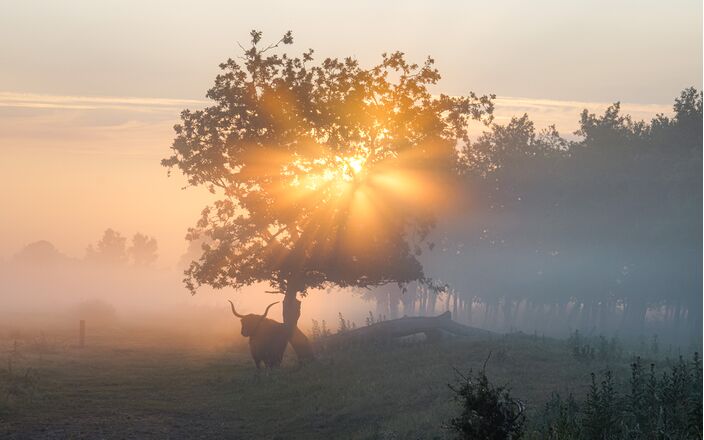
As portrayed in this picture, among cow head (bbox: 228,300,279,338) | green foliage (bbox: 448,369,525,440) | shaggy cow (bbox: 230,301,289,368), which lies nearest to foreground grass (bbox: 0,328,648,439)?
shaggy cow (bbox: 230,301,289,368)

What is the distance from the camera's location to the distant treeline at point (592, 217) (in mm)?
65000

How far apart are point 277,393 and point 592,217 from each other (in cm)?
5103

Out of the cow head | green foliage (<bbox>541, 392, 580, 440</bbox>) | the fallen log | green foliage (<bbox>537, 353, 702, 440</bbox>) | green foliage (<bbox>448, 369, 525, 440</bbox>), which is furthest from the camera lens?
the fallen log

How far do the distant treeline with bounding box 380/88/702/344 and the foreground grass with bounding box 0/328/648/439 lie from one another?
37.9 metres

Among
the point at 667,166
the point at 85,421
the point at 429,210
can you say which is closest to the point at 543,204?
the point at 667,166

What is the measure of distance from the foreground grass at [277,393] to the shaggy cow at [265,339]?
838 millimetres

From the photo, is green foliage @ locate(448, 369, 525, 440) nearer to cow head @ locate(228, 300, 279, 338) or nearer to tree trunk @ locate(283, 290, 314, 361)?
cow head @ locate(228, 300, 279, 338)

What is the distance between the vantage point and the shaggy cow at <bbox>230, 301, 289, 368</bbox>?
1271 inches

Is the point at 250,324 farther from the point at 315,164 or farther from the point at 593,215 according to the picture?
the point at 593,215

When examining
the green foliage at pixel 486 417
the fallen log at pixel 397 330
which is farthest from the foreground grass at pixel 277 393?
the green foliage at pixel 486 417

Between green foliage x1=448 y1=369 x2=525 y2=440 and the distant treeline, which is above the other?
the distant treeline

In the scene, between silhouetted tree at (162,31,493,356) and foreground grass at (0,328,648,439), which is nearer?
foreground grass at (0,328,648,439)

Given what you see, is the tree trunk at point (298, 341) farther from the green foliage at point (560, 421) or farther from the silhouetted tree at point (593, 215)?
the silhouetted tree at point (593, 215)

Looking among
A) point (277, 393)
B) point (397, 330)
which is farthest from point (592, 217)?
point (277, 393)
